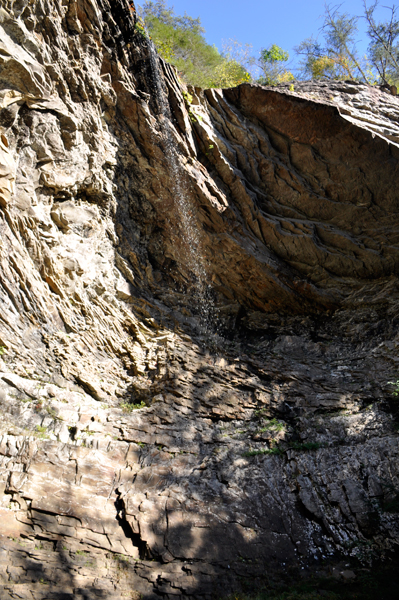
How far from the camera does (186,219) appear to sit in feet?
34.9

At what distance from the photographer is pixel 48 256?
25.3 feet

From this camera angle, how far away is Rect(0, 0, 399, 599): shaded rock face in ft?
19.2

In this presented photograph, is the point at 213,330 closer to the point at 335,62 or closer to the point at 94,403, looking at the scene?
the point at 94,403

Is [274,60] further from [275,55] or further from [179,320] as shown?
[179,320]

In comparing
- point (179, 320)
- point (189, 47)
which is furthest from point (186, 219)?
point (189, 47)

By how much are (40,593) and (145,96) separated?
33.0 ft

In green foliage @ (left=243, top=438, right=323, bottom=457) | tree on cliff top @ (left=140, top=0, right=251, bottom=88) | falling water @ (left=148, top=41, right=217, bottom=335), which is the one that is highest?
tree on cliff top @ (left=140, top=0, right=251, bottom=88)

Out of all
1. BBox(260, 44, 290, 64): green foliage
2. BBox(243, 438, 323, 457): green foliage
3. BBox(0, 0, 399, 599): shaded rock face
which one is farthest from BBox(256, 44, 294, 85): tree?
BBox(243, 438, 323, 457): green foliage

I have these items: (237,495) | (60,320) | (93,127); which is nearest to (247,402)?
(237,495)

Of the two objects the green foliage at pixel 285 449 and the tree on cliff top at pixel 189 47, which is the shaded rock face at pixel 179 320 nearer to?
the green foliage at pixel 285 449

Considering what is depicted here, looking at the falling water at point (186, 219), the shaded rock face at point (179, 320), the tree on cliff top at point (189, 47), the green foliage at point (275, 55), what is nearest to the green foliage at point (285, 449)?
the shaded rock face at point (179, 320)

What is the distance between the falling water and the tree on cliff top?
439 centimetres

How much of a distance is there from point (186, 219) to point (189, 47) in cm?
1009

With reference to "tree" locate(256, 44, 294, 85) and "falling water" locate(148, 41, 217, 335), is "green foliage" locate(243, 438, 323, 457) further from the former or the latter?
"tree" locate(256, 44, 294, 85)
